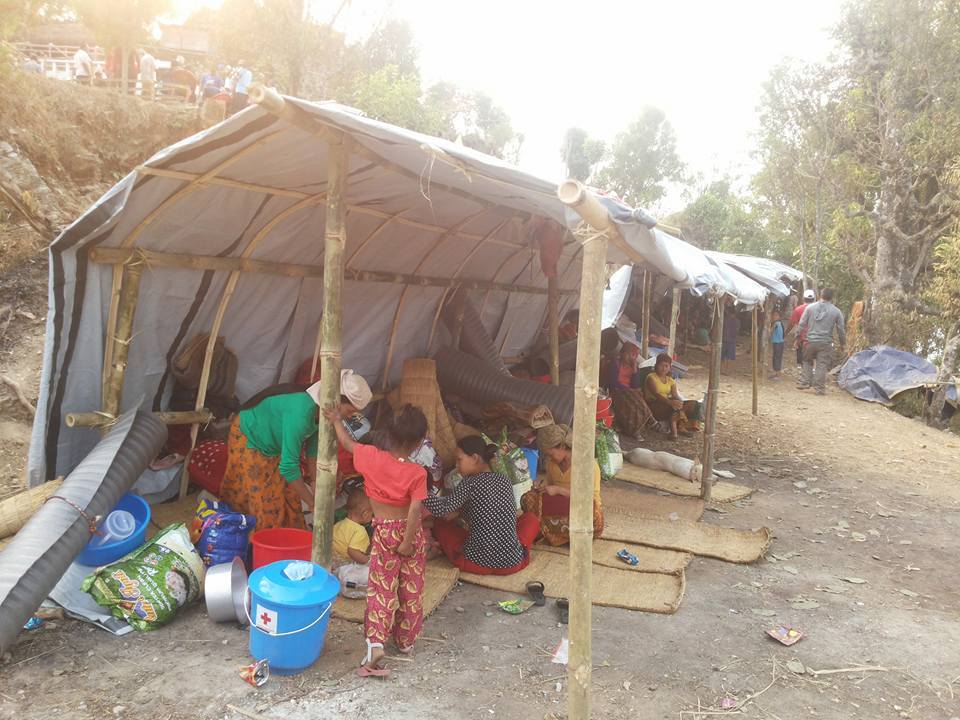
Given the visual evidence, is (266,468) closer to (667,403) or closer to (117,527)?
(117,527)

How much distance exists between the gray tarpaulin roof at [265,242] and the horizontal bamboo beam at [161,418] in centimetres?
13

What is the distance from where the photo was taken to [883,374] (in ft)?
49.8

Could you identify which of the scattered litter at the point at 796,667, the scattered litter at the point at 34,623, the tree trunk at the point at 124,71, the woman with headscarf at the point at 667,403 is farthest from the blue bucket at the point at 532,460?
the tree trunk at the point at 124,71

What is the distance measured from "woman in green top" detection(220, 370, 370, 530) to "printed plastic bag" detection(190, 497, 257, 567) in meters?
0.39

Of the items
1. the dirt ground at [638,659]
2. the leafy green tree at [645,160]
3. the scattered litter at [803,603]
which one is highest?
the leafy green tree at [645,160]

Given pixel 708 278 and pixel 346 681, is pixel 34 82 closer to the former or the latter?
pixel 708 278

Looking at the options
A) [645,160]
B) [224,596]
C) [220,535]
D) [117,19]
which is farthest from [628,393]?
[645,160]

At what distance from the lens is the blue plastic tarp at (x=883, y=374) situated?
14711 millimetres

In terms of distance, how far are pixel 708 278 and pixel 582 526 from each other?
4.42 meters

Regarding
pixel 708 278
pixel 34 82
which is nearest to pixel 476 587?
pixel 708 278

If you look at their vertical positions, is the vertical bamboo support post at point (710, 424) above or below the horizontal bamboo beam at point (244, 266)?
below

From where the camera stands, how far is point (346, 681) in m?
3.46

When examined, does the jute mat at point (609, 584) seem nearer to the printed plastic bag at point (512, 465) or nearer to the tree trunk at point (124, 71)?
the printed plastic bag at point (512, 465)

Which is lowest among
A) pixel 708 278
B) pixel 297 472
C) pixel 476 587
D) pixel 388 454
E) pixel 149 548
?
pixel 476 587
